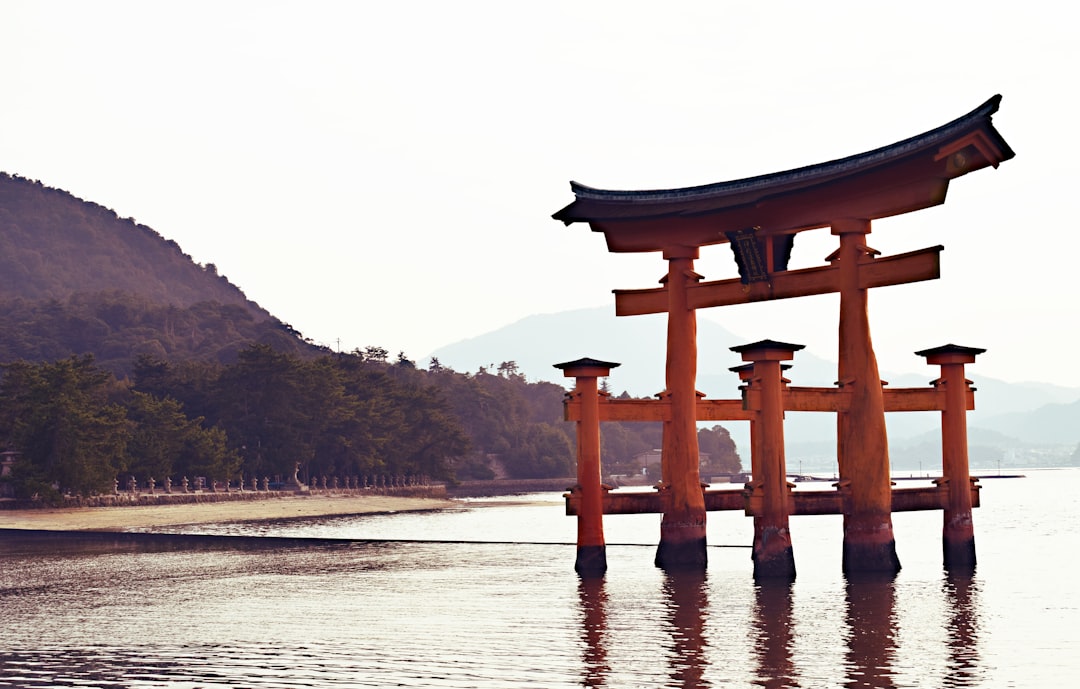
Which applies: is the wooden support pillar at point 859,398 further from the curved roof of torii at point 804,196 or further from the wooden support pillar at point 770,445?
the wooden support pillar at point 770,445

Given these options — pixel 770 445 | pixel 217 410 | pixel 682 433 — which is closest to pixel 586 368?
pixel 682 433

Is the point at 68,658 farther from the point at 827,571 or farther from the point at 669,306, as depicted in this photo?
the point at 827,571

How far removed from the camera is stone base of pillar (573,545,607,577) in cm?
2566

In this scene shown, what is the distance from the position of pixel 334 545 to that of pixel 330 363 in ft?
170

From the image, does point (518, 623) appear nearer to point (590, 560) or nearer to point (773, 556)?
point (590, 560)

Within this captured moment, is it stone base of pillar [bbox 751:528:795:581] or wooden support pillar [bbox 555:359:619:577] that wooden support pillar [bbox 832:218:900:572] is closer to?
stone base of pillar [bbox 751:528:795:581]

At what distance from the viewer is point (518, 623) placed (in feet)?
63.6

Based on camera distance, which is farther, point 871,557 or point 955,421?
point 955,421

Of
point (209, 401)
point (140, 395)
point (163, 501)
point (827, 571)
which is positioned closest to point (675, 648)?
point (827, 571)

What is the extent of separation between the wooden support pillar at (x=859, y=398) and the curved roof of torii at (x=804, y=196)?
1.88 ft

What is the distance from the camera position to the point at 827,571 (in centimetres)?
2869

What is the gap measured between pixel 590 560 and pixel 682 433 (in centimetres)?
314

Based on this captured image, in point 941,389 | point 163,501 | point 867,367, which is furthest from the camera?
point 163,501

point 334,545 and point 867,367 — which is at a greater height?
point 867,367
